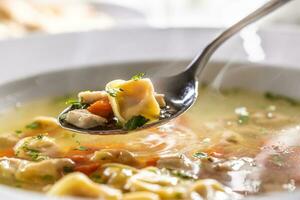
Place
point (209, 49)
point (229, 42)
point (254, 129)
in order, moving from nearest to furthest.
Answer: point (254, 129), point (209, 49), point (229, 42)

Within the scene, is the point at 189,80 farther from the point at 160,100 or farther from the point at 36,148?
the point at 36,148

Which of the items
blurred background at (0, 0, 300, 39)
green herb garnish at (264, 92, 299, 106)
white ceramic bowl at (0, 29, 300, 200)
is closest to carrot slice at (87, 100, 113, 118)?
white ceramic bowl at (0, 29, 300, 200)

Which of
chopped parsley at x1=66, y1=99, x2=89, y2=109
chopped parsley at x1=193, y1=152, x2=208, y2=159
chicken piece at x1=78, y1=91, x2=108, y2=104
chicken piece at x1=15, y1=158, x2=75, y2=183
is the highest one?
chicken piece at x1=78, y1=91, x2=108, y2=104

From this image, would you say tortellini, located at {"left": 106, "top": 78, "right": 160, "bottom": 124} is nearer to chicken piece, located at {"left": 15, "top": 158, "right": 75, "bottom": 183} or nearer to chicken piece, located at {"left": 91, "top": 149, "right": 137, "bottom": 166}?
chicken piece, located at {"left": 91, "top": 149, "right": 137, "bottom": 166}

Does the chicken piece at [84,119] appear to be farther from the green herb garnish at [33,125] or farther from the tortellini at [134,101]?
the green herb garnish at [33,125]

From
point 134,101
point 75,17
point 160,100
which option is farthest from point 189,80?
point 75,17

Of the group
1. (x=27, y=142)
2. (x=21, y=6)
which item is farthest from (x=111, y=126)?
(x=21, y=6)

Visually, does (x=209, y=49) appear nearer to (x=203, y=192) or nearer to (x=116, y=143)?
(x=116, y=143)
